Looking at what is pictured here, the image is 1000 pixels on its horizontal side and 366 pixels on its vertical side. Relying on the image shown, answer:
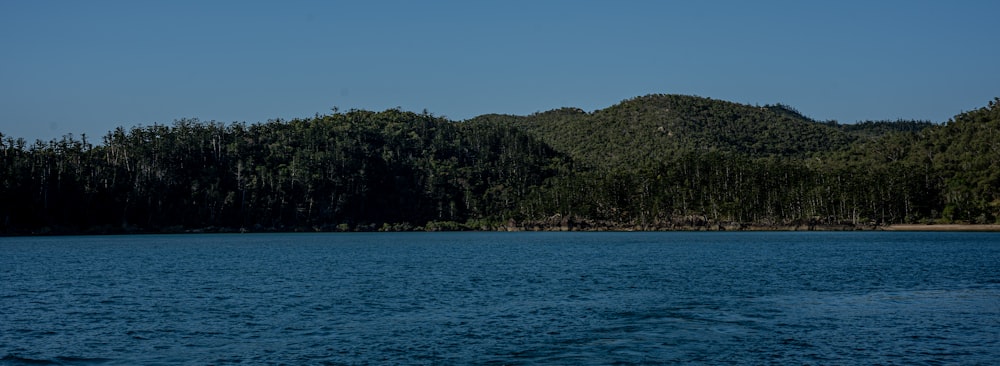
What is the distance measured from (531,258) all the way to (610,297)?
117ft

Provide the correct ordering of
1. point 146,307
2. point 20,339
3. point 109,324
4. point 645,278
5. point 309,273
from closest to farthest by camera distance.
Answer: point 20,339, point 109,324, point 146,307, point 645,278, point 309,273

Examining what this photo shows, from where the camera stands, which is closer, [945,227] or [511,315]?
[511,315]

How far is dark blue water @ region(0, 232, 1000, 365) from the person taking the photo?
25625 millimetres

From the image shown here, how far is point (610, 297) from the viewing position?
40531mm

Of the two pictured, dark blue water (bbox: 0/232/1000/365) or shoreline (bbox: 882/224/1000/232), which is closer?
dark blue water (bbox: 0/232/1000/365)

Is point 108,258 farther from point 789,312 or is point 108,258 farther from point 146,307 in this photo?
point 789,312

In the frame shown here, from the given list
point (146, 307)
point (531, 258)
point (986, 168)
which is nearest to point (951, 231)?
point (986, 168)

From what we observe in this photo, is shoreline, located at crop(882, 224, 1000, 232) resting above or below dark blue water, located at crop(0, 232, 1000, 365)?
above

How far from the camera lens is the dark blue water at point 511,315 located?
2562cm

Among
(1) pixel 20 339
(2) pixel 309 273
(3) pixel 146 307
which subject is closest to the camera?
(1) pixel 20 339

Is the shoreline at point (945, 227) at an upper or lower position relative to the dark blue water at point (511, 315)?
upper

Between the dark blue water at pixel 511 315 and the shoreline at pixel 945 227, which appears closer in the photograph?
the dark blue water at pixel 511 315

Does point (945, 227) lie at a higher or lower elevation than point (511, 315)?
higher

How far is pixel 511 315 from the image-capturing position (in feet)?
112
